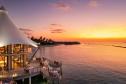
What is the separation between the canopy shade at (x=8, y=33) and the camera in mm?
25062

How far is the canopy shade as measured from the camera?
2506cm

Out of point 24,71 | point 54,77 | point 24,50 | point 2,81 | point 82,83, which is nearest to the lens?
point 2,81

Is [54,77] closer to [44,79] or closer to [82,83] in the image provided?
[44,79]

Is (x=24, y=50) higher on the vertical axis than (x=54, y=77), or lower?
higher

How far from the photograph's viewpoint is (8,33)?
26.2 metres

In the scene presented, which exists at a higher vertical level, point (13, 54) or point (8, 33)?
point (8, 33)

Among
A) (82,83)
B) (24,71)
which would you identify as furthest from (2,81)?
(82,83)

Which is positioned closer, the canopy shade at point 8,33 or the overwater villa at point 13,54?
the overwater villa at point 13,54

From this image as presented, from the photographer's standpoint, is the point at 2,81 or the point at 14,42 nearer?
the point at 2,81

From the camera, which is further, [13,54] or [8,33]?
[8,33]

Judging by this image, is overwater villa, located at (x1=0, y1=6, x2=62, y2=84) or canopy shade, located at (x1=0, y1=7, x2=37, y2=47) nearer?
overwater villa, located at (x1=0, y1=6, x2=62, y2=84)

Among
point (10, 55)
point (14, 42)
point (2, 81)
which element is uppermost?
point (14, 42)

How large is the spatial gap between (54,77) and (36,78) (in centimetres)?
336

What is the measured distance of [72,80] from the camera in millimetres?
36000
